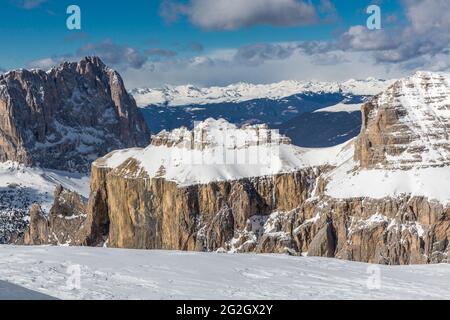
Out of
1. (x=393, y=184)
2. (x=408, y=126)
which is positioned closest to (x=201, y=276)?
(x=393, y=184)

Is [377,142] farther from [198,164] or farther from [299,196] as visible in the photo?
[198,164]

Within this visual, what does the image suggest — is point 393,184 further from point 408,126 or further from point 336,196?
point 408,126

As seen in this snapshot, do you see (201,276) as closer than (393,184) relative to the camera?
Yes

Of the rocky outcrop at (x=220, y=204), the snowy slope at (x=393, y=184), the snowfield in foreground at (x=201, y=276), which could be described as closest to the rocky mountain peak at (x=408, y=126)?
the snowy slope at (x=393, y=184)

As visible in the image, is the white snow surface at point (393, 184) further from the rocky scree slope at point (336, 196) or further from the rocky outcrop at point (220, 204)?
the rocky outcrop at point (220, 204)

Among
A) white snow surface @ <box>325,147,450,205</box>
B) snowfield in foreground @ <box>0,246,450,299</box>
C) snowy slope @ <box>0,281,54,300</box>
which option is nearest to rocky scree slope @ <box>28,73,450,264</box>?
white snow surface @ <box>325,147,450,205</box>

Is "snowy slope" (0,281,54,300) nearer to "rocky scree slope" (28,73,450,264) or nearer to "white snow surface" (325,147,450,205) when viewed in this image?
"rocky scree slope" (28,73,450,264)

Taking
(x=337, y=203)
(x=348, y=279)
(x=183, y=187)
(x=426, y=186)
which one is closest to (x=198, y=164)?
(x=183, y=187)
